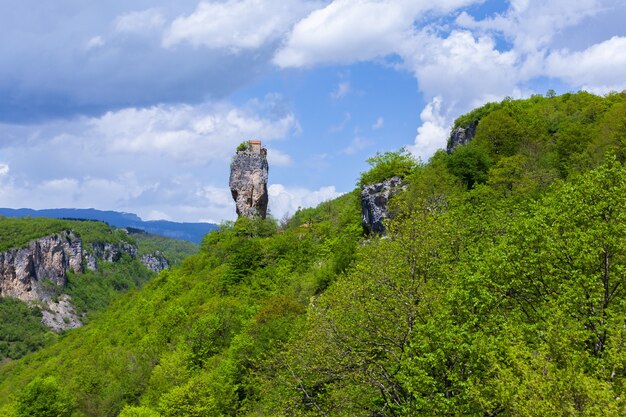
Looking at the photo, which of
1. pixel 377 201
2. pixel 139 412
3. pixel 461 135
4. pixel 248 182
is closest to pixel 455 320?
pixel 139 412

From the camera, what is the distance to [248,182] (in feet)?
288

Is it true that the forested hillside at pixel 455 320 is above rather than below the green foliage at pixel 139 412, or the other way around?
above

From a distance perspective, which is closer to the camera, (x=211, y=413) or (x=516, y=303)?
(x=516, y=303)

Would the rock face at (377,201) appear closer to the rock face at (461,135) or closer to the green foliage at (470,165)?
the green foliage at (470,165)

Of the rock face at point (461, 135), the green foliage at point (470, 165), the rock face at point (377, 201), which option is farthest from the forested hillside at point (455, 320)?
the rock face at point (461, 135)

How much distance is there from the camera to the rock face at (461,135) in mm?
72250

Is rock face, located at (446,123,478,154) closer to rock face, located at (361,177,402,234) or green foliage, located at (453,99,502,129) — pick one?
green foliage, located at (453,99,502,129)

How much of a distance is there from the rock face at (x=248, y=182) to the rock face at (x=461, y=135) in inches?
1248

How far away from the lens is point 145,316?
74.6 metres

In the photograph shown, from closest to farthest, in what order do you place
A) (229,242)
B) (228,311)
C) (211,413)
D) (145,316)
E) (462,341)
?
(462,341) < (211,413) < (228,311) < (145,316) < (229,242)

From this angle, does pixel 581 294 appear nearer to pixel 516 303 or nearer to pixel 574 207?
pixel 516 303

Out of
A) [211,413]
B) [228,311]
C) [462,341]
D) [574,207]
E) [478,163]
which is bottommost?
[211,413]

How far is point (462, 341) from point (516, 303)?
4130 millimetres

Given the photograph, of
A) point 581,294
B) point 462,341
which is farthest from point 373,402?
point 581,294
